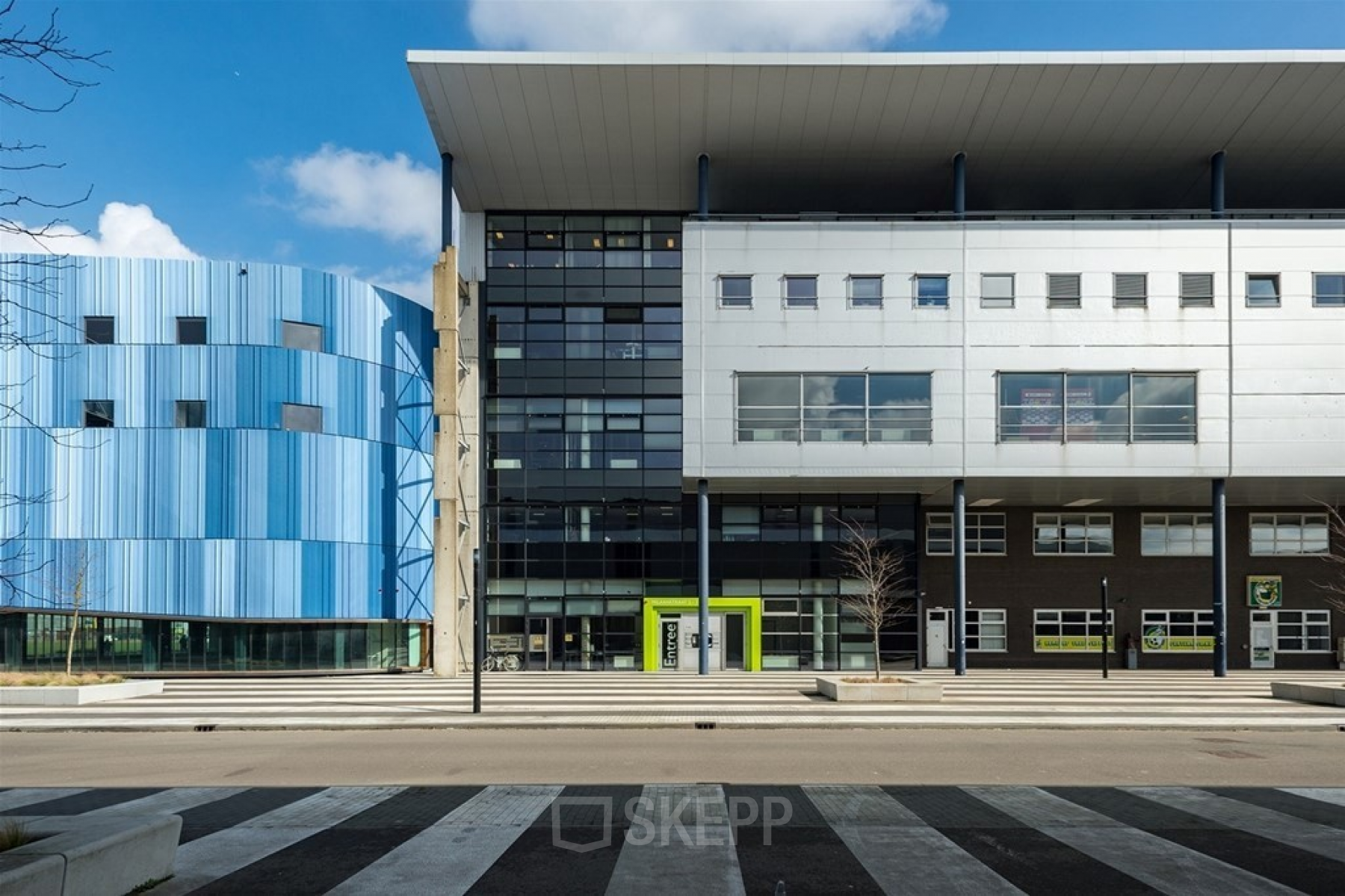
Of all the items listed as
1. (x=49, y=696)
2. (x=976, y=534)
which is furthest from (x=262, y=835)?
(x=976, y=534)

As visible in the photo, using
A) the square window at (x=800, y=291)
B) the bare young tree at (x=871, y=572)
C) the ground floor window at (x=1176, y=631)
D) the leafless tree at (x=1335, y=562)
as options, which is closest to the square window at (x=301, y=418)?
the square window at (x=800, y=291)

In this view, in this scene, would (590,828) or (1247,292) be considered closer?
(590,828)

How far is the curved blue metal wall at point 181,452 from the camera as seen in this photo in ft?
116

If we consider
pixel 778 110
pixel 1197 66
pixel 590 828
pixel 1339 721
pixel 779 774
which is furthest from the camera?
pixel 778 110

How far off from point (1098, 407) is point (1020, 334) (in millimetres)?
3744

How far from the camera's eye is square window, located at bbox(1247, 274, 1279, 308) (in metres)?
34.2

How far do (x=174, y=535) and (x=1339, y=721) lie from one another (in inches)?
1434

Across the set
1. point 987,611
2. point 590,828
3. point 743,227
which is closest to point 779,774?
point 590,828

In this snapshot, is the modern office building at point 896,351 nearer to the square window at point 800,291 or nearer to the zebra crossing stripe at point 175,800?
the square window at point 800,291

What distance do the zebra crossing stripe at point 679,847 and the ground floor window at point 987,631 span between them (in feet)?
93.3

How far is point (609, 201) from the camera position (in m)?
40.2

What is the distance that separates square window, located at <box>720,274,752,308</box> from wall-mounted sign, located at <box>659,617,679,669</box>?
42.7 ft

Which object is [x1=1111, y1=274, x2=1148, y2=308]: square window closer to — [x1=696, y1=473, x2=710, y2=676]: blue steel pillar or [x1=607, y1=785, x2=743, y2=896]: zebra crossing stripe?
[x1=696, y1=473, x2=710, y2=676]: blue steel pillar

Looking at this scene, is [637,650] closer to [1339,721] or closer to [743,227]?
[743,227]
